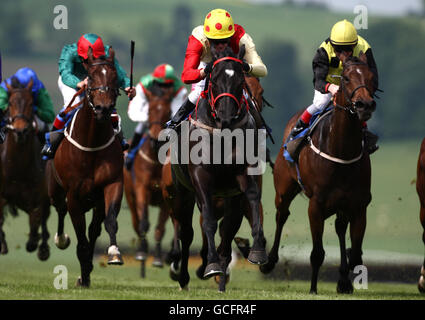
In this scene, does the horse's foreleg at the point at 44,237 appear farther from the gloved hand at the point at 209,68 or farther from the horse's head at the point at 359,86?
the horse's head at the point at 359,86

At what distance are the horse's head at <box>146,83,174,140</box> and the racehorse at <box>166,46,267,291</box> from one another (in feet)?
17.5

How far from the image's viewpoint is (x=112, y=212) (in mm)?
9602

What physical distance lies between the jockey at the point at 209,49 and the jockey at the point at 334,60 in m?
0.82

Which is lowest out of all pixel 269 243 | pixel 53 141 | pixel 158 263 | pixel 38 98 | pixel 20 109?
pixel 158 263

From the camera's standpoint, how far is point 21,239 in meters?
25.0

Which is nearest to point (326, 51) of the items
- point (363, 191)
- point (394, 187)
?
point (363, 191)

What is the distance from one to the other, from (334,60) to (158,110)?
17.5 ft

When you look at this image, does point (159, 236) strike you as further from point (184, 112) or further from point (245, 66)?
point (245, 66)

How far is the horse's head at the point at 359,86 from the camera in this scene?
892cm

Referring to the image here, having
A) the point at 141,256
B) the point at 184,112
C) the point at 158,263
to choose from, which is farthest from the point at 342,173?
the point at 141,256

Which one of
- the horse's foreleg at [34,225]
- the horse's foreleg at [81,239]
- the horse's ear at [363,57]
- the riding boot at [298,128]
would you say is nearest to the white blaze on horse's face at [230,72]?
the horse's ear at [363,57]

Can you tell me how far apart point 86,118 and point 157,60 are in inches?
2930

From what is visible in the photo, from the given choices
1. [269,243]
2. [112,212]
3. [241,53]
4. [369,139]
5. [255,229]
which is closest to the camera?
[255,229]

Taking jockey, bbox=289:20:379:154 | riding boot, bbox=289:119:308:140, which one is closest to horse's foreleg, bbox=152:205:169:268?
riding boot, bbox=289:119:308:140
